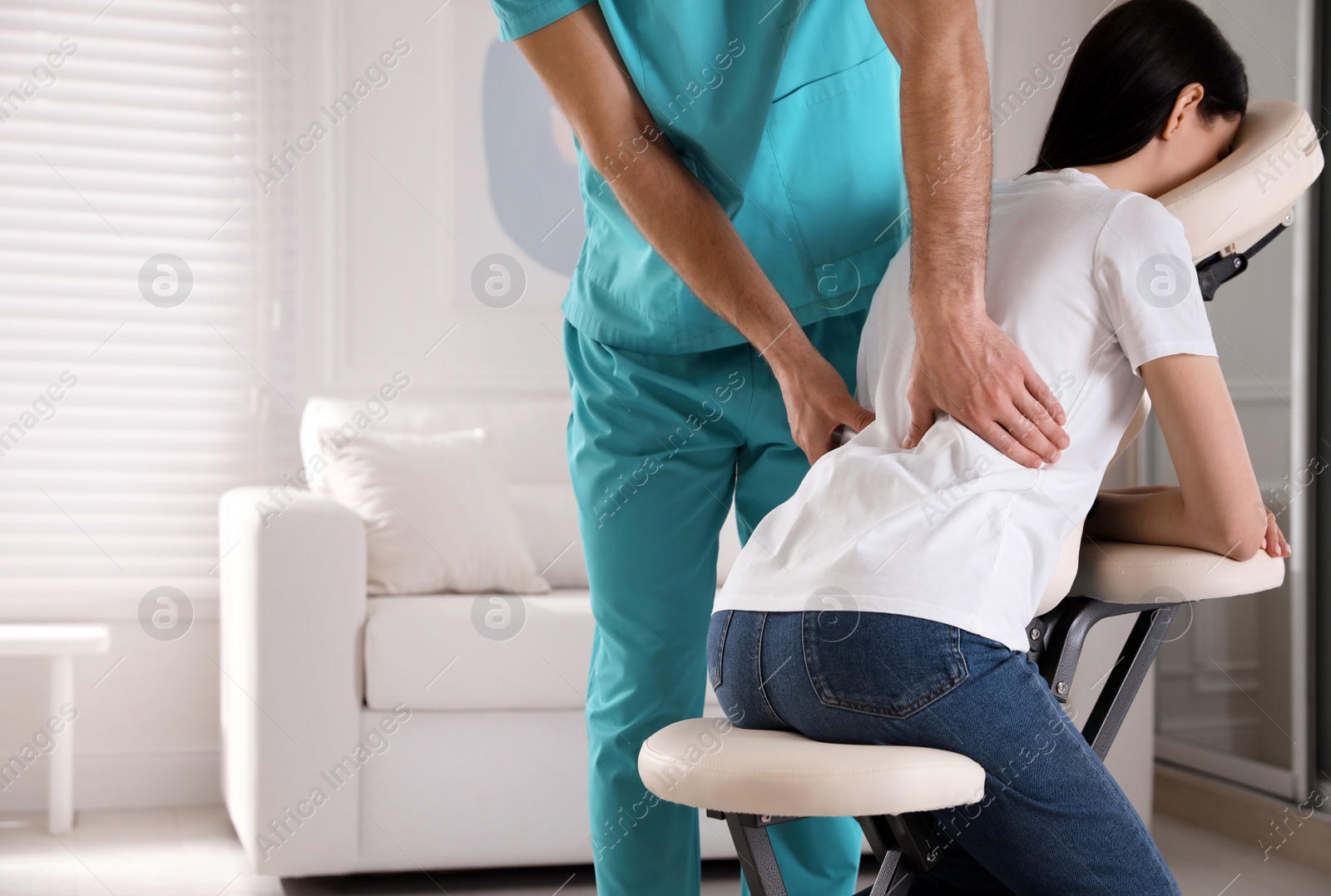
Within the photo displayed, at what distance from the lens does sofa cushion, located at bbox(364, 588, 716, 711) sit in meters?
1.88

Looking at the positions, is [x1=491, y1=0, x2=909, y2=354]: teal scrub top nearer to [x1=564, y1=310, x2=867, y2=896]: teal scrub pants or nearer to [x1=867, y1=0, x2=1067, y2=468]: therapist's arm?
[x1=564, y1=310, x2=867, y2=896]: teal scrub pants

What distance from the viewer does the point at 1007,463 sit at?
78 centimetres

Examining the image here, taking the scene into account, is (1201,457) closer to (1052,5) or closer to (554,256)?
(554,256)

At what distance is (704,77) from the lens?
101 centimetres

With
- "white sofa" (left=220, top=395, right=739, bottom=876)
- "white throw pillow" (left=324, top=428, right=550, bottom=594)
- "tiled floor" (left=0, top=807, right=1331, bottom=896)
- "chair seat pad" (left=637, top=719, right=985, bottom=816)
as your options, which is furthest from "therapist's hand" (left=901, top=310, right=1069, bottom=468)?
"white throw pillow" (left=324, top=428, right=550, bottom=594)

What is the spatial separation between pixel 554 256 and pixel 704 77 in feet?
6.10

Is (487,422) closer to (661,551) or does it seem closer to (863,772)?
(661,551)

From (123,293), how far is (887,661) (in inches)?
93.5

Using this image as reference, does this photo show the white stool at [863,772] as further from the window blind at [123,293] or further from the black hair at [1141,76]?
the window blind at [123,293]

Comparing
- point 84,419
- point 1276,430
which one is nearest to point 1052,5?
point 1276,430

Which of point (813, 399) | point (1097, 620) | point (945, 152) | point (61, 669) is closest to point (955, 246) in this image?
point (945, 152)

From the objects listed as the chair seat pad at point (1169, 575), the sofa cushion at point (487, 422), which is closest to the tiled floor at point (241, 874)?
the sofa cushion at point (487, 422)

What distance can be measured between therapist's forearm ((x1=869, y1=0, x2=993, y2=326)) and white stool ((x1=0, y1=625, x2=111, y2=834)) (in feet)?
6.43

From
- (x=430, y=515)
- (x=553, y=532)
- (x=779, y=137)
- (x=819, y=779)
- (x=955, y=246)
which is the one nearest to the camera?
(x=819, y=779)
